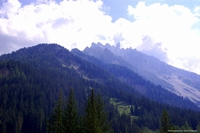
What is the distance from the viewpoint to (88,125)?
5491cm

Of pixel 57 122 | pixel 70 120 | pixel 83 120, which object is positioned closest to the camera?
pixel 83 120

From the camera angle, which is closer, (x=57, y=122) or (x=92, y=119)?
(x=92, y=119)

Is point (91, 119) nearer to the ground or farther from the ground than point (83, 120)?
farther from the ground

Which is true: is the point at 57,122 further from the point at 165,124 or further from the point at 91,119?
the point at 165,124

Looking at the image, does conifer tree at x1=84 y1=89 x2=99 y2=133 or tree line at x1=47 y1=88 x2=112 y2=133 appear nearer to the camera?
conifer tree at x1=84 y1=89 x2=99 y2=133

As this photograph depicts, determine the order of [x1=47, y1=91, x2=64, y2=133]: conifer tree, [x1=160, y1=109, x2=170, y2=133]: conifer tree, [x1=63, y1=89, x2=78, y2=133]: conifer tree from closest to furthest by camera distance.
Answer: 1. [x1=160, y1=109, x2=170, y2=133]: conifer tree
2. [x1=47, y1=91, x2=64, y2=133]: conifer tree
3. [x1=63, y1=89, x2=78, y2=133]: conifer tree

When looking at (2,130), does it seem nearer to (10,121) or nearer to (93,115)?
(10,121)

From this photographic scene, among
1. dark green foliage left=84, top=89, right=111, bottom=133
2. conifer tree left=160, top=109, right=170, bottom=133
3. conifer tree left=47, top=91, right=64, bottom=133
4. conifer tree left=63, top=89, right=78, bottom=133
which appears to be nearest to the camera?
dark green foliage left=84, top=89, right=111, bottom=133

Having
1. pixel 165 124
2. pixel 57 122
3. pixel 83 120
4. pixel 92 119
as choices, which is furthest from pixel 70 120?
pixel 165 124

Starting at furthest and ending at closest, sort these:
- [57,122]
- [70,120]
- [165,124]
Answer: [70,120] → [57,122] → [165,124]

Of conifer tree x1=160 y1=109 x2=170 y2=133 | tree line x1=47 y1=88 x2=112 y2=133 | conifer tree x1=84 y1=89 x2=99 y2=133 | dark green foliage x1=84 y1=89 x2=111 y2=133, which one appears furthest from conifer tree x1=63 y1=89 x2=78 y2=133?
conifer tree x1=160 y1=109 x2=170 y2=133

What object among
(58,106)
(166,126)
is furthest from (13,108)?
(166,126)

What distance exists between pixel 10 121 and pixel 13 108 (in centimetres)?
2496

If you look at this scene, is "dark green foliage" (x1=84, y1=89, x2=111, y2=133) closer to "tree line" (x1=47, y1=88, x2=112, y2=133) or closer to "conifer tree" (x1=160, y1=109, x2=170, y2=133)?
"tree line" (x1=47, y1=88, x2=112, y2=133)
